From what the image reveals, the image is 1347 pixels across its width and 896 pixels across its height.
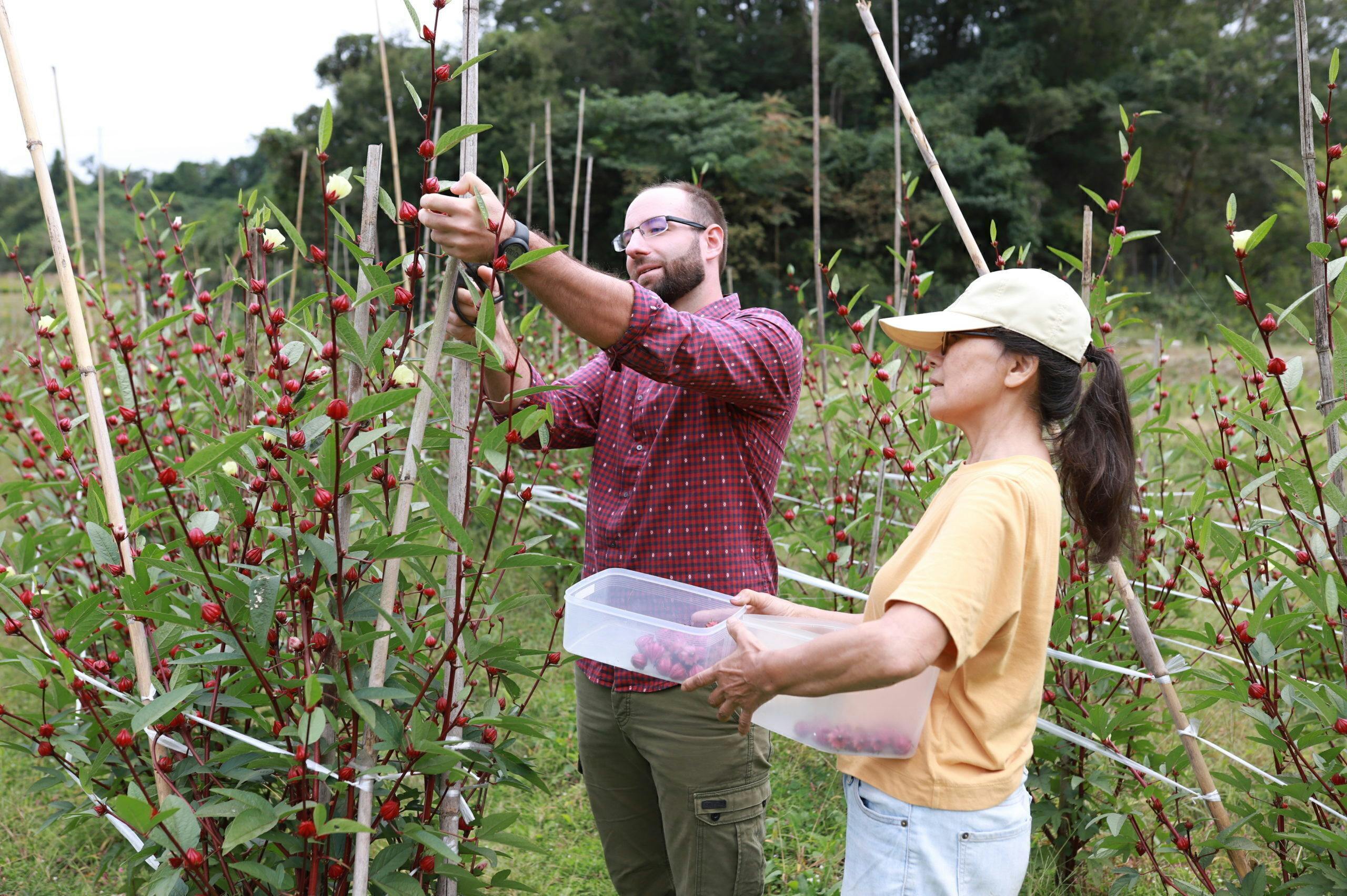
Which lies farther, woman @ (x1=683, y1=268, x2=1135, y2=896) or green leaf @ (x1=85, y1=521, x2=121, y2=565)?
green leaf @ (x1=85, y1=521, x2=121, y2=565)

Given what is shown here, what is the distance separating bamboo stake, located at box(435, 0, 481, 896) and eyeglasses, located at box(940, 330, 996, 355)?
59cm

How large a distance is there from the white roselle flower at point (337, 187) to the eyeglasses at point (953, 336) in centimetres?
73

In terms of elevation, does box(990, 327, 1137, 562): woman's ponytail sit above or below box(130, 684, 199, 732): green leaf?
above

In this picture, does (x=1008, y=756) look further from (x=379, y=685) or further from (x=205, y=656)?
(x=205, y=656)

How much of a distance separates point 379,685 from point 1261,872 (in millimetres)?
1382

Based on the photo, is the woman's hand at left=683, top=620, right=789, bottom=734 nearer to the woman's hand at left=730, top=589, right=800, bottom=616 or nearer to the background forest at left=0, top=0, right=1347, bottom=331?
the woman's hand at left=730, top=589, right=800, bottom=616

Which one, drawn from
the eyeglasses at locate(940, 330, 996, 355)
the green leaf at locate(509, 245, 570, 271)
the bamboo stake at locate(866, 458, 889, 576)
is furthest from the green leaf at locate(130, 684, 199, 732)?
the bamboo stake at locate(866, 458, 889, 576)

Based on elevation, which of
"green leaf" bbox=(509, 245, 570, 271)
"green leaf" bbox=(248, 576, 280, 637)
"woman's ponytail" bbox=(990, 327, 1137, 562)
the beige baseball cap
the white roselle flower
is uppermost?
the white roselle flower

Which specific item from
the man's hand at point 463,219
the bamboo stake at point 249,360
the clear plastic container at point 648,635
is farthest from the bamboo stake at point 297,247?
the clear plastic container at point 648,635

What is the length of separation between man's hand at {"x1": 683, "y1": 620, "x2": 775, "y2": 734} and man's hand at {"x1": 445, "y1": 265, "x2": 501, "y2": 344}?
0.51 meters

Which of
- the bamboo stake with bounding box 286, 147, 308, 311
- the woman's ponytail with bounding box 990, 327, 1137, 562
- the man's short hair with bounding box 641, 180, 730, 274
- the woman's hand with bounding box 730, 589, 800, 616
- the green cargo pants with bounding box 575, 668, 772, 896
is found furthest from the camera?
the man's short hair with bounding box 641, 180, 730, 274

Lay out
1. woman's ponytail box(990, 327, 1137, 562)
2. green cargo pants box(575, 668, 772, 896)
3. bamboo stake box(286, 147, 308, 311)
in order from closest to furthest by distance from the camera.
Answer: woman's ponytail box(990, 327, 1137, 562) → bamboo stake box(286, 147, 308, 311) → green cargo pants box(575, 668, 772, 896)

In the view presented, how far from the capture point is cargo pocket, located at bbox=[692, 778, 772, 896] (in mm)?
1630

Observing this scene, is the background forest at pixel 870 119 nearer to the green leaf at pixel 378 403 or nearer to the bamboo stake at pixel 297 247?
the bamboo stake at pixel 297 247
